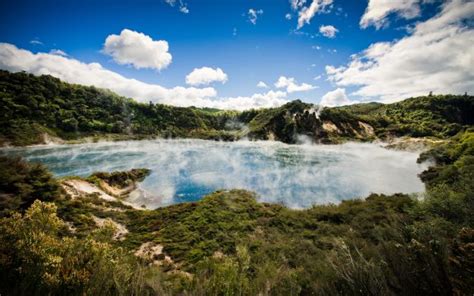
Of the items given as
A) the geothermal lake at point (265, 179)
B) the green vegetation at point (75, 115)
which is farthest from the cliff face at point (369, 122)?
the geothermal lake at point (265, 179)

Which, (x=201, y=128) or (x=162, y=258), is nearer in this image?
(x=162, y=258)

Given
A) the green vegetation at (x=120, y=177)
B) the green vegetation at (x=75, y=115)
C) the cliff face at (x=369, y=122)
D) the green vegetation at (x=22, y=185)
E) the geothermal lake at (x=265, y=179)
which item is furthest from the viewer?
the cliff face at (x=369, y=122)

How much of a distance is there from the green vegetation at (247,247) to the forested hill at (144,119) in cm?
5903

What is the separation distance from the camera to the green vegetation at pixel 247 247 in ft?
10.4

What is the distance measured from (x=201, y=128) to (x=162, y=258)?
110294mm

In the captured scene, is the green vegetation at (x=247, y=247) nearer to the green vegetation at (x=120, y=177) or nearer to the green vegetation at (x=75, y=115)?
the green vegetation at (x=120, y=177)

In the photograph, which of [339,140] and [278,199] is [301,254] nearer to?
[278,199]

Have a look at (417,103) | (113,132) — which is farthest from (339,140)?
(113,132)

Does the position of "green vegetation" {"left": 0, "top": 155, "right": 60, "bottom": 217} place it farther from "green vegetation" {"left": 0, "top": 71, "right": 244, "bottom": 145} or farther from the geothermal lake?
Answer: "green vegetation" {"left": 0, "top": 71, "right": 244, "bottom": 145}

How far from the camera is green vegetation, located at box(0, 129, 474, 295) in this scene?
3182mm

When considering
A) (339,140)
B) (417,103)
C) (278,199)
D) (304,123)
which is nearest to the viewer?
(278,199)

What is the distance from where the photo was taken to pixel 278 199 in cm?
2214

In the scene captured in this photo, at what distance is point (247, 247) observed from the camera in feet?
34.6

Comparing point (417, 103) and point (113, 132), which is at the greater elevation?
point (417, 103)
